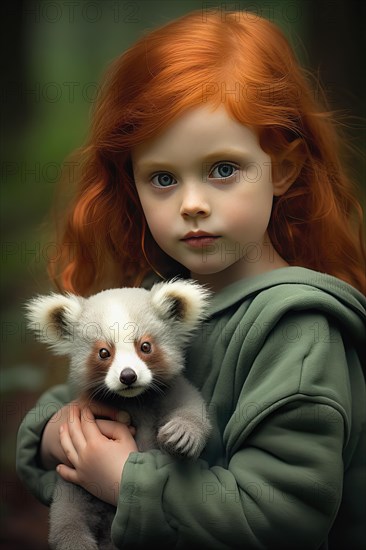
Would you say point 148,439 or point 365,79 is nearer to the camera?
point 148,439

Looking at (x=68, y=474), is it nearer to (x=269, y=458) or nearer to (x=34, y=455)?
(x=34, y=455)

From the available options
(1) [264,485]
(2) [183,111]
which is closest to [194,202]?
(2) [183,111]

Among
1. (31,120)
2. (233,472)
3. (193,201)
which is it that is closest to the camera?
(233,472)

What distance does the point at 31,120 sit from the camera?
3.56 meters

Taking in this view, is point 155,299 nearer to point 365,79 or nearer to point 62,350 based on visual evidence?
point 62,350

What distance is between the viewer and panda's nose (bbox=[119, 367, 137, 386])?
1423 mm

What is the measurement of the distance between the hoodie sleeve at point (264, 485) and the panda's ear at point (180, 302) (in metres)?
0.24

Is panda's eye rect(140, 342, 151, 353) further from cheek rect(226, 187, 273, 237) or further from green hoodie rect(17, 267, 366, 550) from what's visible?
cheek rect(226, 187, 273, 237)

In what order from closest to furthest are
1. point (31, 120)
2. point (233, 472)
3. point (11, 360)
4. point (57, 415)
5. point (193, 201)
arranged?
point (233, 472) < point (193, 201) < point (57, 415) < point (11, 360) < point (31, 120)

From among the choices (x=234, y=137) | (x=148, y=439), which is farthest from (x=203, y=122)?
(x=148, y=439)

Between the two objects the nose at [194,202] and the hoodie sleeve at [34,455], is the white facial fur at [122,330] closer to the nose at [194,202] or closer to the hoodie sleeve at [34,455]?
the nose at [194,202]

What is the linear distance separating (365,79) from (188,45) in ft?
5.85

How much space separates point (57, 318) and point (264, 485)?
0.58 metres

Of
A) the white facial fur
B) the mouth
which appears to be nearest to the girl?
the mouth
